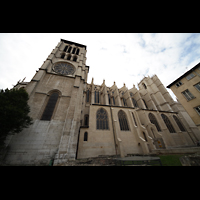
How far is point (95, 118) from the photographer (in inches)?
534

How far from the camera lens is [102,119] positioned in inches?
552

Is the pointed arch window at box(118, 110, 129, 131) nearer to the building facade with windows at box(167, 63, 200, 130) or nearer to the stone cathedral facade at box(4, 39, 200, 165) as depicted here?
the stone cathedral facade at box(4, 39, 200, 165)

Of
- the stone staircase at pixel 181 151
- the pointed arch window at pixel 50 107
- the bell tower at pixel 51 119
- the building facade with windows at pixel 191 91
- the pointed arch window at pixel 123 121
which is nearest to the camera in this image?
the bell tower at pixel 51 119

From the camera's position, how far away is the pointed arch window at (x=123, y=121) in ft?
46.6

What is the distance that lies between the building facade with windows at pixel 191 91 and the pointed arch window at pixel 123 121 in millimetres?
8490

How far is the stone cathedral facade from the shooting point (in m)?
7.83

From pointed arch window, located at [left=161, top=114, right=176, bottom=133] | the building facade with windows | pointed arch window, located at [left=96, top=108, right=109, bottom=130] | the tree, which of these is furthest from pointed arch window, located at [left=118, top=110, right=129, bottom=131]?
the tree

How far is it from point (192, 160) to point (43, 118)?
1325 cm

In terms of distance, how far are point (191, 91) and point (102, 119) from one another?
12.4 m

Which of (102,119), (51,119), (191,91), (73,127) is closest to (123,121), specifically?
(102,119)

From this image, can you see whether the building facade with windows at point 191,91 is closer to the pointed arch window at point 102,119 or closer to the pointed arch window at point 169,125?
the pointed arch window at point 169,125

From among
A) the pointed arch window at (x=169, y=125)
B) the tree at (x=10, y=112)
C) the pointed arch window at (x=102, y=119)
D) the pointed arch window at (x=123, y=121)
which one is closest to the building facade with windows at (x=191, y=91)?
the pointed arch window at (x=123, y=121)

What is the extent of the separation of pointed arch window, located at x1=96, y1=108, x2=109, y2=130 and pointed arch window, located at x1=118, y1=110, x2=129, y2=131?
285cm
